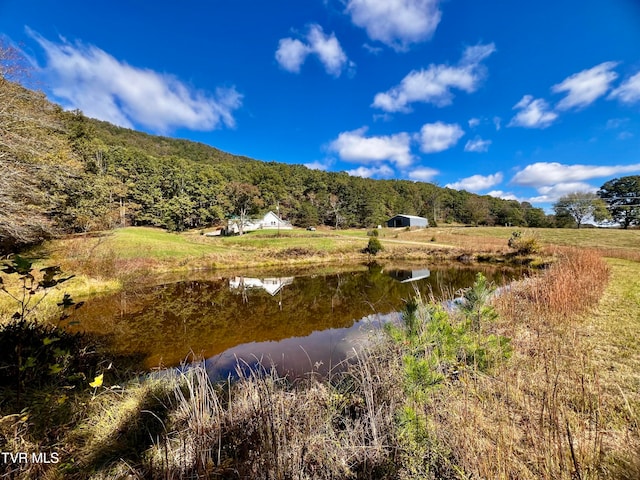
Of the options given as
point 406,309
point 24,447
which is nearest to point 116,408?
point 24,447

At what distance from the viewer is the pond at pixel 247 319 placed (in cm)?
623

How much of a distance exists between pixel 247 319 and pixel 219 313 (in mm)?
1403

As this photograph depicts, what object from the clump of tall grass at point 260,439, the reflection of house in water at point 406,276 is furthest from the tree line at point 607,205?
the clump of tall grass at point 260,439

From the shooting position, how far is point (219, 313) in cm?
1010

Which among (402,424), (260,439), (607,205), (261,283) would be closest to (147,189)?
(261,283)

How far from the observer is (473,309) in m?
4.43

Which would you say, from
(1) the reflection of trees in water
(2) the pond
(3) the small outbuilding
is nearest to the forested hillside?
(1) the reflection of trees in water

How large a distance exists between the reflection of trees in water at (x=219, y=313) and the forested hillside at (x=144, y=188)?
3854mm

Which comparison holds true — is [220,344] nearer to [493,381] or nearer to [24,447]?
[24,447]

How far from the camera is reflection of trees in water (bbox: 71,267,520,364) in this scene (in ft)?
23.7

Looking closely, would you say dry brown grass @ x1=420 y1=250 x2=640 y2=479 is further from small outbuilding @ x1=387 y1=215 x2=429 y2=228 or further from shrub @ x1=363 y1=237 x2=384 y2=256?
small outbuilding @ x1=387 y1=215 x2=429 y2=228

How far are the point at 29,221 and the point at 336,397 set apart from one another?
14851 mm

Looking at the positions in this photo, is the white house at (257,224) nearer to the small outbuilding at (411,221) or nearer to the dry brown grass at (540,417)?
the small outbuilding at (411,221)

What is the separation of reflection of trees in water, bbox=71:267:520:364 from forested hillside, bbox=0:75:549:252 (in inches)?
152
